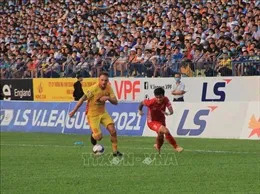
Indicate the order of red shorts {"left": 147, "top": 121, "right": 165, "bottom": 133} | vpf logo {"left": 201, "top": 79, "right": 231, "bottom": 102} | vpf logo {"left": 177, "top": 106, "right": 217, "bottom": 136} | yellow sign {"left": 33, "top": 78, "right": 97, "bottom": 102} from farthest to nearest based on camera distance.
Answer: yellow sign {"left": 33, "top": 78, "right": 97, "bottom": 102} < vpf logo {"left": 201, "top": 79, "right": 231, "bottom": 102} < vpf logo {"left": 177, "top": 106, "right": 217, "bottom": 136} < red shorts {"left": 147, "top": 121, "right": 165, "bottom": 133}

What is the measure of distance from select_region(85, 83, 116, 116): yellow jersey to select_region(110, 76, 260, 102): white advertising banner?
32.9ft

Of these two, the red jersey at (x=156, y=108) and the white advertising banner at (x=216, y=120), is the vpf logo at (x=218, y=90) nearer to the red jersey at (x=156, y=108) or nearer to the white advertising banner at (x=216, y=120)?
the white advertising banner at (x=216, y=120)

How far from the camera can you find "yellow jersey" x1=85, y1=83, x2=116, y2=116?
2153cm

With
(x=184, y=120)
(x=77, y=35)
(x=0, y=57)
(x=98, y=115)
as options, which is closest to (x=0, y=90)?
(x=0, y=57)

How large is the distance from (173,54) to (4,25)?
54.0 feet

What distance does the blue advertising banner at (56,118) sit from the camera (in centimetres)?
2958

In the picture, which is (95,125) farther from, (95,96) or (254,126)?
(254,126)

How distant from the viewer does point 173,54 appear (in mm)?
32156

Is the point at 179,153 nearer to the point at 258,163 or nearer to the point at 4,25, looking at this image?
the point at 258,163

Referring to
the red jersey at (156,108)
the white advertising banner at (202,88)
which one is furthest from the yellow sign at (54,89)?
the red jersey at (156,108)

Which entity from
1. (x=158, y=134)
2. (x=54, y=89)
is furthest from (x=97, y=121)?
(x=54, y=89)

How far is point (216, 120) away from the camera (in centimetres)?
2703

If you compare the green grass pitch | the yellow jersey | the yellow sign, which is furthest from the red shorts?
the yellow sign

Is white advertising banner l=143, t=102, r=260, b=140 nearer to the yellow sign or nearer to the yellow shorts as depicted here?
the yellow shorts
